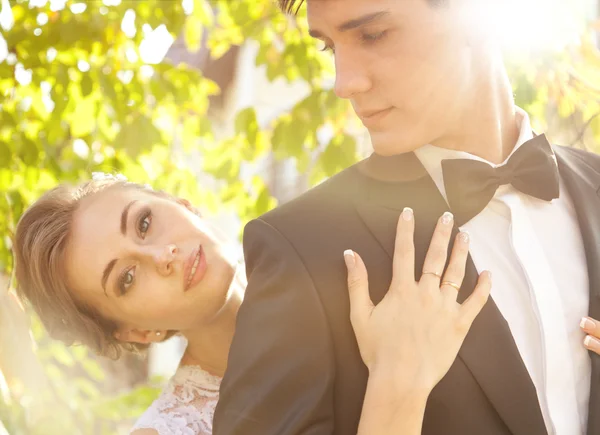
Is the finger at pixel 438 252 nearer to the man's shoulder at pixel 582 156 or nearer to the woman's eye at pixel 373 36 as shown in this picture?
the woman's eye at pixel 373 36

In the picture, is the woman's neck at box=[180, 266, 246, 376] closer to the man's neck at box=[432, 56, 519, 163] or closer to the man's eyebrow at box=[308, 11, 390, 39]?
the man's neck at box=[432, 56, 519, 163]

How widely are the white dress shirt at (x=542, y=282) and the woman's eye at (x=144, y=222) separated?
3.44 ft

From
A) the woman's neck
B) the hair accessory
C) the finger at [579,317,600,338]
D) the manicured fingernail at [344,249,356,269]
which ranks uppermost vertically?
the manicured fingernail at [344,249,356,269]

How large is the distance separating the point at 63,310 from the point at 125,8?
172 cm

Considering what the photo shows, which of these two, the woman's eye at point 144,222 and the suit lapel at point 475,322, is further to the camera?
the woman's eye at point 144,222

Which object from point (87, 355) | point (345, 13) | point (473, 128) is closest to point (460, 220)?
point (473, 128)

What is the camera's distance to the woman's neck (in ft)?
8.92

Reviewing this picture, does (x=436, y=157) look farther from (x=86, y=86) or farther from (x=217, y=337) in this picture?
(x=86, y=86)

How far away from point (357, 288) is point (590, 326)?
58cm

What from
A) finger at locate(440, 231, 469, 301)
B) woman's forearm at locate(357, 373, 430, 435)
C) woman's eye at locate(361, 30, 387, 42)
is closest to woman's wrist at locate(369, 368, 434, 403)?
woman's forearm at locate(357, 373, 430, 435)

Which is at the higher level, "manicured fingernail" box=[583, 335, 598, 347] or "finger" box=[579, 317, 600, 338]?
"finger" box=[579, 317, 600, 338]

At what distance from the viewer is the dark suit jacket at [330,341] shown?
170 centimetres

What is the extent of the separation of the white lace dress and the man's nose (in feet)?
4.84

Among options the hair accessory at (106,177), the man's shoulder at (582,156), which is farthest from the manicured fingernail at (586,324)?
the hair accessory at (106,177)
